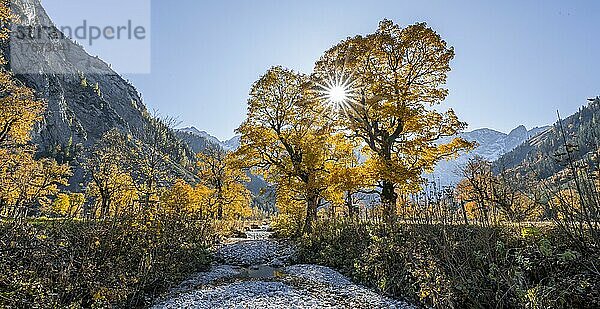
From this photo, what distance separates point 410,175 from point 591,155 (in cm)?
798

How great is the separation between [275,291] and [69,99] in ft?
418

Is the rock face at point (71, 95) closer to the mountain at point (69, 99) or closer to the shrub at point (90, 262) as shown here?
the mountain at point (69, 99)

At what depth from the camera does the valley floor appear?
779 centimetres

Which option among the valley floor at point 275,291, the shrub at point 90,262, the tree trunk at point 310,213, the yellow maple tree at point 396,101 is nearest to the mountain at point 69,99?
the tree trunk at point 310,213

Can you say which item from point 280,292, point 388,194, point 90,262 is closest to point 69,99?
point 388,194

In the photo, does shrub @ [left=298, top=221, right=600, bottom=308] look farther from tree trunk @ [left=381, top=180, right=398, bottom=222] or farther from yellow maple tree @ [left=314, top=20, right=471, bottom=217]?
yellow maple tree @ [left=314, top=20, right=471, bottom=217]

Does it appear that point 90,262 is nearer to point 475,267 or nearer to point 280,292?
point 280,292

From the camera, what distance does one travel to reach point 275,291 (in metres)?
8.87

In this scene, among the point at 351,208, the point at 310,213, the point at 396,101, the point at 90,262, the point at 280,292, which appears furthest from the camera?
the point at 310,213

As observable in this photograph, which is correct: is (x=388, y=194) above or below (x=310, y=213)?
above

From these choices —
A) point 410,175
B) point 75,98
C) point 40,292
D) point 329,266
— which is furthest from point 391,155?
point 75,98

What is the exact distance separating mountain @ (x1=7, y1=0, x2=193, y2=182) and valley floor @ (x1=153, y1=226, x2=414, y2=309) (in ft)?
166

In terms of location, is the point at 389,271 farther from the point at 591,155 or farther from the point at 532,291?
the point at 591,155

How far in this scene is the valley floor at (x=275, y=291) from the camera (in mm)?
7785
